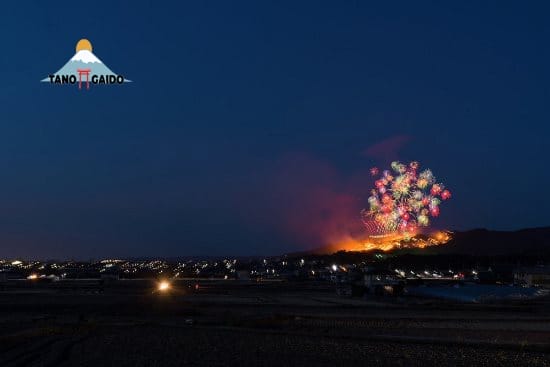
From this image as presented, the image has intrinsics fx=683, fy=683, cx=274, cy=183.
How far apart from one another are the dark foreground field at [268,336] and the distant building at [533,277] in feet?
117

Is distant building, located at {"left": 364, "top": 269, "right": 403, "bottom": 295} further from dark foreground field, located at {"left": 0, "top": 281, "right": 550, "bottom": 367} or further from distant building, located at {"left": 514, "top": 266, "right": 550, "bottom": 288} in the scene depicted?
distant building, located at {"left": 514, "top": 266, "right": 550, "bottom": 288}

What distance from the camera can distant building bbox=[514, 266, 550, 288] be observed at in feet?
276

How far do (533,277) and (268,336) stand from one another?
65.0m

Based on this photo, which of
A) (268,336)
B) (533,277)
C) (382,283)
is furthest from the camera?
(533,277)

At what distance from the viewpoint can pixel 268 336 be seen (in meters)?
30.8

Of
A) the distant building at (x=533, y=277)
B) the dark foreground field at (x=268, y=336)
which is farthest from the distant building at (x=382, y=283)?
the distant building at (x=533, y=277)

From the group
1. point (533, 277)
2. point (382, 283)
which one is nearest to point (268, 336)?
point (382, 283)

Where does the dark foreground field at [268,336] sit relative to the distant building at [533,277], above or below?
below

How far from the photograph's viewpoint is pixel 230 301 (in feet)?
185

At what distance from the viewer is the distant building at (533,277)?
8412 centimetres

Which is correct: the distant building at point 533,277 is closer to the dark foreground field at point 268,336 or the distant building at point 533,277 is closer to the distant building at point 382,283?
the distant building at point 382,283

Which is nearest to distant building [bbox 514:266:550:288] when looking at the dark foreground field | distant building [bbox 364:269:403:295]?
distant building [bbox 364:269:403:295]

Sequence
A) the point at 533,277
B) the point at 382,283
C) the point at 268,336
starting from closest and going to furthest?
1. the point at 268,336
2. the point at 382,283
3. the point at 533,277

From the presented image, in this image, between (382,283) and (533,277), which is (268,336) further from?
(533,277)
